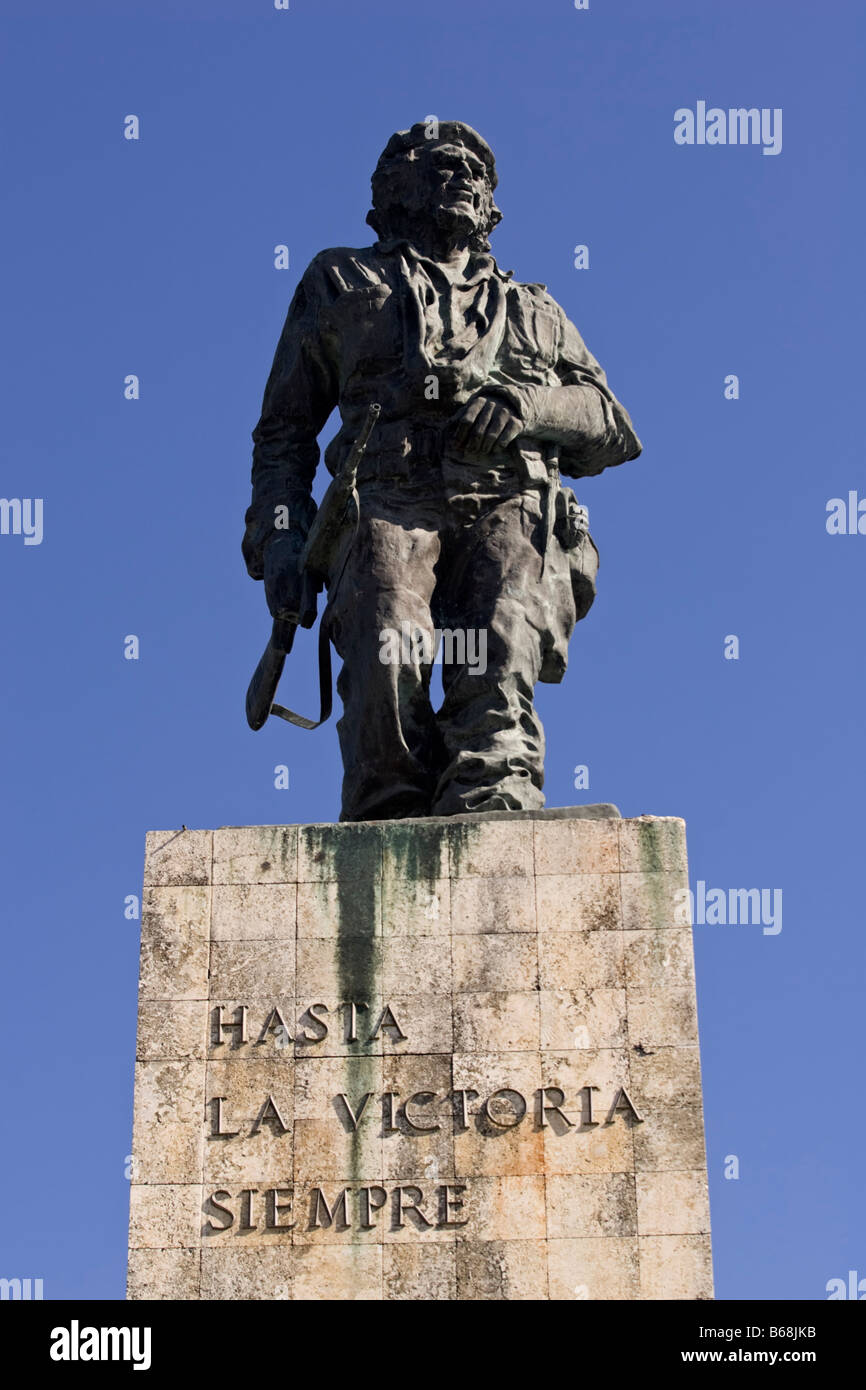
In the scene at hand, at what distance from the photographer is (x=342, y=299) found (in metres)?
15.6

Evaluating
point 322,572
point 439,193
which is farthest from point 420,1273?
point 439,193

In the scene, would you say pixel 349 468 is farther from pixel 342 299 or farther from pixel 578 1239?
pixel 578 1239

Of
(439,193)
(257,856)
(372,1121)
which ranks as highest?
(439,193)

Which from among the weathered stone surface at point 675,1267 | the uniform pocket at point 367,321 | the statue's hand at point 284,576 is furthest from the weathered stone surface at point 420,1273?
the uniform pocket at point 367,321

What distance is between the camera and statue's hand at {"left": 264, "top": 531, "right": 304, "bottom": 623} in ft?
50.2

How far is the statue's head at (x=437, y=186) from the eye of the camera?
15.8 meters

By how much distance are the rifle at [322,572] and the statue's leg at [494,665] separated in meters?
0.68

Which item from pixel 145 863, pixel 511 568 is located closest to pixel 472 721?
pixel 511 568

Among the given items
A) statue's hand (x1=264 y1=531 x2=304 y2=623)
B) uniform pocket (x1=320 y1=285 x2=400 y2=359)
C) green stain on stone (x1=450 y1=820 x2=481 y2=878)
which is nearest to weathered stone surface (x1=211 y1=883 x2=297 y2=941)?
green stain on stone (x1=450 y1=820 x2=481 y2=878)

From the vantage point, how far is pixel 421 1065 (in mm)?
13047

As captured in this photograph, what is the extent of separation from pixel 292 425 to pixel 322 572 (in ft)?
4.14

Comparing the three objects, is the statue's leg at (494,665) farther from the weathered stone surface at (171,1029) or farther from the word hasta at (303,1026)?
the weathered stone surface at (171,1029)

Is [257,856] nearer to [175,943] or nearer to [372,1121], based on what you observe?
[175,943]
